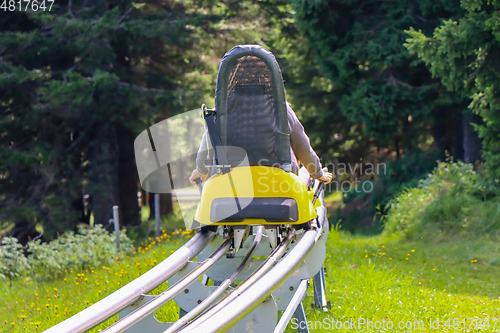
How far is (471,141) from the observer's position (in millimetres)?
9172

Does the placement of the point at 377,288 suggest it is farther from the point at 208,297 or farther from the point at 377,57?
the point at 377,57

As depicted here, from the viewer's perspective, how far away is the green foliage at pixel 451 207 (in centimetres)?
645

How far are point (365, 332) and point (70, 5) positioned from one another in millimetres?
9828

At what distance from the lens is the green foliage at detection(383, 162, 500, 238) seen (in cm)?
645

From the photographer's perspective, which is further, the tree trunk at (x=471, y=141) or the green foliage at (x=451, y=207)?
the tree trunk at (x=471, y=141)

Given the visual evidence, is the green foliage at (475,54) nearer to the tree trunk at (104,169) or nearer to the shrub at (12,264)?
the shrub at (12,264)

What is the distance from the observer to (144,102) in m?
10.0

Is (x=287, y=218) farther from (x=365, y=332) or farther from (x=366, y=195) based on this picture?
(x=366, y=195)

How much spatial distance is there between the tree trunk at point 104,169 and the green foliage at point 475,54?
7.22 m

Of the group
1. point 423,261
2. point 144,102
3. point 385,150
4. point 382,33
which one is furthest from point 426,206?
point 385,150
